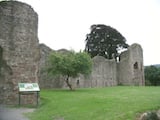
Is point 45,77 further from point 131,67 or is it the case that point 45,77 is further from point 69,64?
point 131,67

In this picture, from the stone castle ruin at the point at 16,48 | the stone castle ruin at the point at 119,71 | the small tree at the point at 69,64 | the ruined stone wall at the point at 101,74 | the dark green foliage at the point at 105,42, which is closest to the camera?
the stone castle ruin at the point at 16,48

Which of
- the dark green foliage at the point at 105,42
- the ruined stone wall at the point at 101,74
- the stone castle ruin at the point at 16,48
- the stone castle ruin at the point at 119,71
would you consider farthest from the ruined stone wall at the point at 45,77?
the dark green foliage at the point at 105,42

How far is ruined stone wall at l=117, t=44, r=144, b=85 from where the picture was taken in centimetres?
4135

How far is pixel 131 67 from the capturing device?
4128 centimetres

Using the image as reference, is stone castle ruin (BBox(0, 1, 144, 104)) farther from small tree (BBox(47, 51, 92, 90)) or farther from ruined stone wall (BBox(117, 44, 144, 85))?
ruined stone wall (BBox(117, 44, 144, 85))

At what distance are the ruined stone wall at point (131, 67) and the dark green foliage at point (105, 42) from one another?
8242 mm

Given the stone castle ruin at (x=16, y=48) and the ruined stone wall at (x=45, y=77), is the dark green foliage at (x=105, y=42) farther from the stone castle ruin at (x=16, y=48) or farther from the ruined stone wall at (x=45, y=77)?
the stone castle ruin at (x=16, y=48)

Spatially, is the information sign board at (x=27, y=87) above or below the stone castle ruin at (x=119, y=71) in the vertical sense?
below

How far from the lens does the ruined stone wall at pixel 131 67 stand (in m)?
41.4

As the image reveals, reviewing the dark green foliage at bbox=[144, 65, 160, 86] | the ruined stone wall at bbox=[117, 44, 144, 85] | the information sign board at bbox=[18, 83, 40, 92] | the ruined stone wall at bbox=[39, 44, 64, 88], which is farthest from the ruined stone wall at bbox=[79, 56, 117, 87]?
the information sign board at bbox=[18, 83, 40, 92]

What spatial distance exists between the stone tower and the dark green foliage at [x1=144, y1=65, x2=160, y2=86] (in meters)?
28.6

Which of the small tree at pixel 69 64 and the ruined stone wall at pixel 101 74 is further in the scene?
the ruined stone wall at pixel 101 74

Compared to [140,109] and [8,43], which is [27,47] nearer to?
[8,43]

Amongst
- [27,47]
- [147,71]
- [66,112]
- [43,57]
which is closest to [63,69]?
[43,57]
